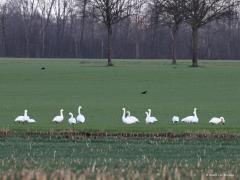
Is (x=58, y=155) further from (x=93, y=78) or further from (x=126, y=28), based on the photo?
(x=126, y=28)

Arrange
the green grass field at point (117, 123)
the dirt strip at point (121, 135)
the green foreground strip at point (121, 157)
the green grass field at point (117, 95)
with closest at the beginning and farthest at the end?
1. the green foreground strip at point (121, 157)
2. the green grass field at point (117, 123)
3. the dirt strip at point (121, 135)
4. the green grass field at point (117, 95)

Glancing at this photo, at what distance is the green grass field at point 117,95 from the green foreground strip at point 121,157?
3707 mm

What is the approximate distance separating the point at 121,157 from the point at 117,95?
98.2ft

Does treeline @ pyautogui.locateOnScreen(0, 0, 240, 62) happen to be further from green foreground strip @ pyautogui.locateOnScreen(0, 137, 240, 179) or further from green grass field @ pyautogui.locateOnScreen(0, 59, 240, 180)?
green foreground strip @ pyautogui.locateOnScreen(0, 137, 240, 179)

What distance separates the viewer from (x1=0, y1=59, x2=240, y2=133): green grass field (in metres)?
27.6

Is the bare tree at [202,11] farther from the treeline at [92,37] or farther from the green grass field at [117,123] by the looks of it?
the treeline at [92,37]

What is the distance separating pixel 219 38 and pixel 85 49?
26496 mm

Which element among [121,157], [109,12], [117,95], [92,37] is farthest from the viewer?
[92,37]

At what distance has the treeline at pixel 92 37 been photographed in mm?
128750

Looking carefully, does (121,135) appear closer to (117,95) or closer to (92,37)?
(117,95)

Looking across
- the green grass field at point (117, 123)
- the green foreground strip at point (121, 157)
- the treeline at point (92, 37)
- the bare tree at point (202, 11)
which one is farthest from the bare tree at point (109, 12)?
the green foreground strip at point (121, 157)

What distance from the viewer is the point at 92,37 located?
442ft

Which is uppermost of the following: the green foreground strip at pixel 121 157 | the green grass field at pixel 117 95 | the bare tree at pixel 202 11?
the bare tree at pixel 202 11

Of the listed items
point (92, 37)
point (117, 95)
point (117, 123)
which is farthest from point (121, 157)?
point (92, 37)
